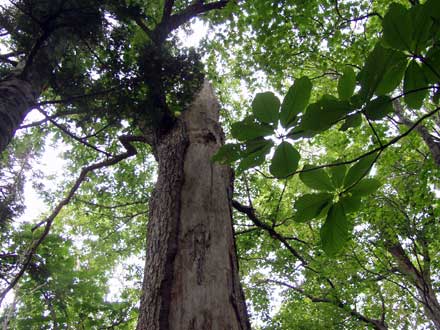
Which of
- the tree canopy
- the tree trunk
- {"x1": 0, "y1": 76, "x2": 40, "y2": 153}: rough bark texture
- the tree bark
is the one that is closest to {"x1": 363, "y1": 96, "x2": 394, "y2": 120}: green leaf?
the tree canopy

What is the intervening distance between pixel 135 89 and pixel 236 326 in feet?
7.99

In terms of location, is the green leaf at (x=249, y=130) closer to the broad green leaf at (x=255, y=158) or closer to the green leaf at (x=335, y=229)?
the broad green leaf at (x=255, y=158)

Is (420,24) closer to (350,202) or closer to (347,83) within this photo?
(347,83)

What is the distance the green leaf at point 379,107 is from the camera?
0.66 metres

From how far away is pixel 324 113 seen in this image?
2.27 ft

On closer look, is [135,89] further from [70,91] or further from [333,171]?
[333,171]

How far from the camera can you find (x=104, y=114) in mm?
3430

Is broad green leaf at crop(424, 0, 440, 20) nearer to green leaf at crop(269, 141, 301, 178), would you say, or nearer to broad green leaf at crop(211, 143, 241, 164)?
green leaf at crop(269, 141, 301, 178)

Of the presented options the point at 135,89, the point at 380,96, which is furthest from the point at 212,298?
the point at 135,89

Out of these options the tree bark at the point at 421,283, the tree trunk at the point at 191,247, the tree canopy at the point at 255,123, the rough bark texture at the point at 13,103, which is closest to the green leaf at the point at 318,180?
the tree canopy at the point at 255,123

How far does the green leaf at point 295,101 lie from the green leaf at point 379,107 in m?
0.13

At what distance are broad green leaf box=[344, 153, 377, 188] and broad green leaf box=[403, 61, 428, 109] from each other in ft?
0.51

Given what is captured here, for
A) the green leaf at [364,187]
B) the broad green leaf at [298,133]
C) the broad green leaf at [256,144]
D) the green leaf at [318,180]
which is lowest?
the green leaf at [364,187]

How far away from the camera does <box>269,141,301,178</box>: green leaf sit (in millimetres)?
777
